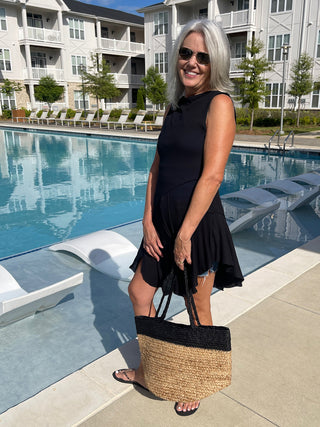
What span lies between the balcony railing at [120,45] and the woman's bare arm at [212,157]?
126 feet

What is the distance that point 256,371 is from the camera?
7.66 feet

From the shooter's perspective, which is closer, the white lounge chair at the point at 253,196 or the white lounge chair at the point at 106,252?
the white lounge chair at the point at 106,252

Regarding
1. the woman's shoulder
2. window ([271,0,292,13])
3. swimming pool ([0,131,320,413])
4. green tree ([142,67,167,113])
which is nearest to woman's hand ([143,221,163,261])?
the woman's shoulder

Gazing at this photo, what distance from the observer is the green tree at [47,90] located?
31812 millimetres

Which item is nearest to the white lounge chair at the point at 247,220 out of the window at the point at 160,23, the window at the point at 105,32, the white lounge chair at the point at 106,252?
the white lounge chair at the point at 106,252

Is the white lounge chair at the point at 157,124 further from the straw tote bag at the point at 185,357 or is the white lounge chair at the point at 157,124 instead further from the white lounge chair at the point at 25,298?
the straw tote bag at the point at 185,357

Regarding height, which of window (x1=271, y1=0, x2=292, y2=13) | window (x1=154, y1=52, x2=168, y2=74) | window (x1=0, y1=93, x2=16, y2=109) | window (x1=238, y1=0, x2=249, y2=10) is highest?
window (x1=238, y1=0, x2=249, y2=10)

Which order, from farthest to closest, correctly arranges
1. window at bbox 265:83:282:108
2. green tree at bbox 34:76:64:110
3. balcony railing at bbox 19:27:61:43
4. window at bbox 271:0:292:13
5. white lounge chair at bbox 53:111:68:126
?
balcony railing at bbox 19:27:61:43, green tree at bbox 34:76:64:110, window at bbox 265:83:282:108, window at bbox 271:0:292:13, white lounge chair at bbox 53:111:68:126

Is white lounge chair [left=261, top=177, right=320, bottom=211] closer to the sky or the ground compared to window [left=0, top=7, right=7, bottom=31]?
A: closer to the ground

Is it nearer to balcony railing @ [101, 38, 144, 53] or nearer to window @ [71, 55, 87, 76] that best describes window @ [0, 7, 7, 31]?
window @ [71, 55, 87, 76]

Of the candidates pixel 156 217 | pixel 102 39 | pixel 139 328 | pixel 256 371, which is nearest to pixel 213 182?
pixel 156 217

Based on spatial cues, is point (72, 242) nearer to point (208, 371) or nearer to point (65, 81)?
point (208, 371)

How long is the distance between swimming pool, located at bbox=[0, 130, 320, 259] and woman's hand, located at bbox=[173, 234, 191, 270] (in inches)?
178

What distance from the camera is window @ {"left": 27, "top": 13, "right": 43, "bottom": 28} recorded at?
34156 millimetres
